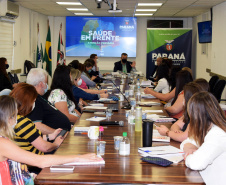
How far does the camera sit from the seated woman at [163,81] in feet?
22.6

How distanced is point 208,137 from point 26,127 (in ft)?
4.25

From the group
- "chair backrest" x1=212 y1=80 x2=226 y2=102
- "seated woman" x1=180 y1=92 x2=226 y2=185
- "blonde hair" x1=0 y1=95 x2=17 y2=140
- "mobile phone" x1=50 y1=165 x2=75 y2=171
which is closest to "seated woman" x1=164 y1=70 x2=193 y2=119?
"seated woman" x1=180 y1=92 x2=226 y2=185

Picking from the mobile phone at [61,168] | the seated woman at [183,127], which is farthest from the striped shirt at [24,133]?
the seated woman at [183,127]

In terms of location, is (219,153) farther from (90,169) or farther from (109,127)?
(109,127)

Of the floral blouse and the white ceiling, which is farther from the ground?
the white ceiling

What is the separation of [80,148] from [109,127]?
83 cm

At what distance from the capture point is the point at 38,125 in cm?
341

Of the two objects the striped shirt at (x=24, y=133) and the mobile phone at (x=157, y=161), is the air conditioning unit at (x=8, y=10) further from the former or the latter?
the mobile phone at (x=157, y=161)

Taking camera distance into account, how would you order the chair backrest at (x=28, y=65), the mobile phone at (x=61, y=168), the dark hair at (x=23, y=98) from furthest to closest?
the chair backrest at (x=28, y=65) → the dark hair at (x=23, y=98) → the mobile phone at (x=61, y=168)

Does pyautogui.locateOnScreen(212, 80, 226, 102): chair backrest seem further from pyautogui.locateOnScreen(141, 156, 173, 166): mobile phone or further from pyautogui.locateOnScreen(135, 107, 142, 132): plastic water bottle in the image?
pyautogui.locateOnScreen(141, 156, 173, 166): mobile phone

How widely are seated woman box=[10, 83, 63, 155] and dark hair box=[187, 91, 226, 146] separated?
1177 millimetres

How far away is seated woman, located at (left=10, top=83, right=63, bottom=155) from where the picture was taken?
106 inches

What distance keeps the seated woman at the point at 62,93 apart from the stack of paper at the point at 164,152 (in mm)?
1825

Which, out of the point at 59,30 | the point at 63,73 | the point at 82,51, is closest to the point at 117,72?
the point at 82,51
